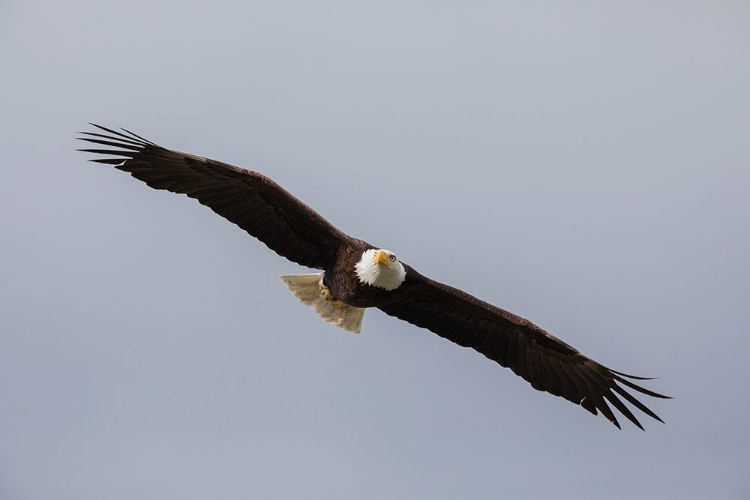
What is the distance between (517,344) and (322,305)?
2.22 metres

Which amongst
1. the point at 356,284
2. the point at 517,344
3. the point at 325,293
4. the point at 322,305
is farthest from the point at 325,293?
the point at 517,344

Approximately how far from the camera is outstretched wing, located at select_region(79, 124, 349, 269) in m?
12.5

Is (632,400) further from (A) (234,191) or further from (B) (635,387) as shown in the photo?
(A) (234,191)

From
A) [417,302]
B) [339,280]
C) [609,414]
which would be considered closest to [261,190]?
[339,280]

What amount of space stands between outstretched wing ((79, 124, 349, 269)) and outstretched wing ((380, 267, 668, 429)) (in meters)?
1.32

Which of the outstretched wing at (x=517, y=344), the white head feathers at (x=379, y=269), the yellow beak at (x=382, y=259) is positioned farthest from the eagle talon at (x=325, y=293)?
the yellow beak at (x=382, y=259)

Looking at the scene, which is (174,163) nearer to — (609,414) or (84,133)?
(84,133)

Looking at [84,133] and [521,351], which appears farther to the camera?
[521,351]

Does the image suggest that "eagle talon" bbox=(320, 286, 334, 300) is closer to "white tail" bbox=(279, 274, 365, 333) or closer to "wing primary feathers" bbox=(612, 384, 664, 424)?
"white tail" bbox=(279, 274, 365, 333)

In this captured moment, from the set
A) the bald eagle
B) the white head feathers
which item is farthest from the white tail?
the white head feathers

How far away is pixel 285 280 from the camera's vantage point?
1416 cm

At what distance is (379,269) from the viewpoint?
1252 centimetres

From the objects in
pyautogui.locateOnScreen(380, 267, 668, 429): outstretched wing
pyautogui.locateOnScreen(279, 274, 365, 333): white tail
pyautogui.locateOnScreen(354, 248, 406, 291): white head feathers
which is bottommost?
pyautogui.locateOnScreen(279, 274, 365, 333): white tail

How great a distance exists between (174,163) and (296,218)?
135 centimetres
